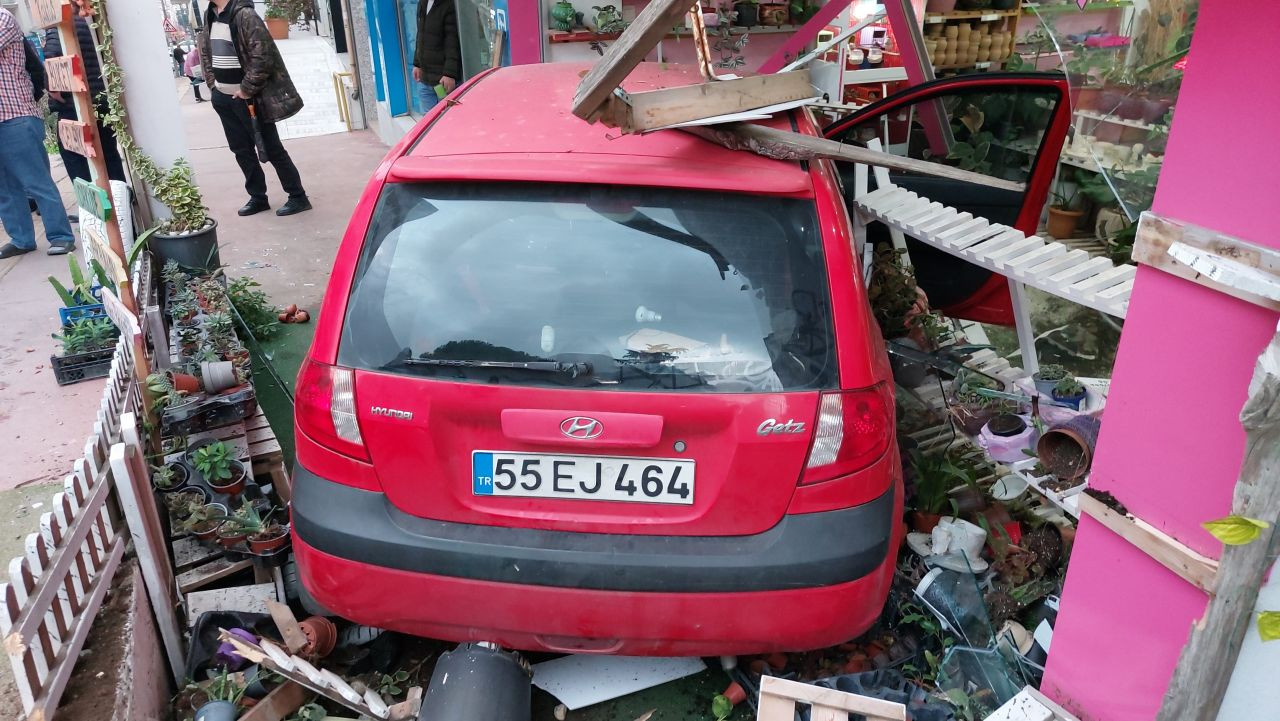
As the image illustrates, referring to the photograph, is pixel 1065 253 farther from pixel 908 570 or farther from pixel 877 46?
pixel 877 46

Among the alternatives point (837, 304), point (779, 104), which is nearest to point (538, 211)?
point (837, 304)

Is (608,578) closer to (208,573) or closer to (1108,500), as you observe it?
(1108,500)

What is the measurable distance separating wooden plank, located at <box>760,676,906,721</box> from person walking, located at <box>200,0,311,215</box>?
6698mm

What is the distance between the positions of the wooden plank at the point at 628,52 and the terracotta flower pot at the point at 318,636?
179 cm

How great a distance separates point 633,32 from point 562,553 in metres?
1.28

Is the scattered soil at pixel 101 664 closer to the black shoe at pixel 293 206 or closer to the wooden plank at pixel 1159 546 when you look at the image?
the wooden plank at pixel 1159 546

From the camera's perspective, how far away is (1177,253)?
1.70 meters

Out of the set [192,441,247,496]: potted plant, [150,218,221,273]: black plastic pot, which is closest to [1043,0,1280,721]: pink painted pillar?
[192,441,247,496]: potted plant

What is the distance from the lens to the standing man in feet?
25.7

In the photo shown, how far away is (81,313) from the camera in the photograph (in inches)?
195

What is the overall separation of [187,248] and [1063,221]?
6433 millimetres

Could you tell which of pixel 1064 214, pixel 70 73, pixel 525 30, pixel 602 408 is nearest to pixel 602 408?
pixel 602 408

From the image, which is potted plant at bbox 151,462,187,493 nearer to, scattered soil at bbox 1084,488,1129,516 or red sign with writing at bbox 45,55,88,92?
red sign with writing at bbox 45,55,88,92

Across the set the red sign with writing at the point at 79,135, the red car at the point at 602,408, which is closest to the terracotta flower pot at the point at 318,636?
the red car at the point at 602,408
